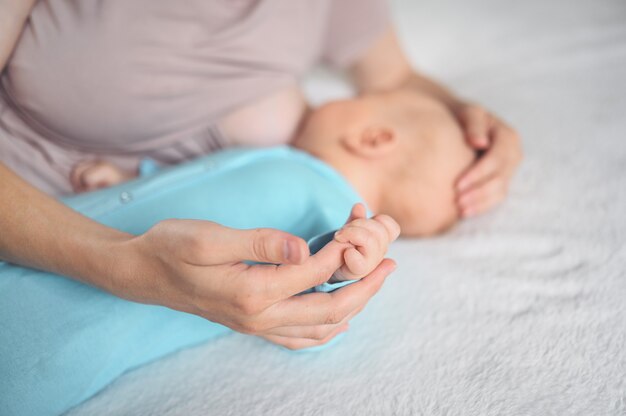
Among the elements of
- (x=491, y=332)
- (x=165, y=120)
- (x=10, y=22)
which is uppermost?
(x=10, y=22)

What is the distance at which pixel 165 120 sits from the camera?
3.14ft

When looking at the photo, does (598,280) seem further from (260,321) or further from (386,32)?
(386,32)

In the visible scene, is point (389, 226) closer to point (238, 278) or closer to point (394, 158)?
point (238, 278)

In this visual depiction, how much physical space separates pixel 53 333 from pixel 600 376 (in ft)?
2.25

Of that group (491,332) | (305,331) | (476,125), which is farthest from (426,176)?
(305,331)

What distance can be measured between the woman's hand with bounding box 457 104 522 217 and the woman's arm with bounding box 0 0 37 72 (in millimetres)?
766

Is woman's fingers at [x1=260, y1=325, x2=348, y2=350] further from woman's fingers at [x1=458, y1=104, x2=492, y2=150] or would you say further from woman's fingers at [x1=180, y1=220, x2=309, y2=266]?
woman's fingers at [x1=458, y1=104, x2=492, y2=150]

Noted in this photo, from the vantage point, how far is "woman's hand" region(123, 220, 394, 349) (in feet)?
1.80

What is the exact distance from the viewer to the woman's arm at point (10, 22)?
80 cm

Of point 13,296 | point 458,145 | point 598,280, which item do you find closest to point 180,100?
point 13,296

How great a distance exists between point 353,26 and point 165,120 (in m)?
0.53

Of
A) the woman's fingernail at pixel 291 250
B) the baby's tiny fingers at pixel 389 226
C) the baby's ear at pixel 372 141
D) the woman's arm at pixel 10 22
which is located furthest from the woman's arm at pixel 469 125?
the woman's arm at pixel 10 22

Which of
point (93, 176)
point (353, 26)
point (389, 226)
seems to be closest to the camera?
point (389, 226)

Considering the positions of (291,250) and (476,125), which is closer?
(291,250)
